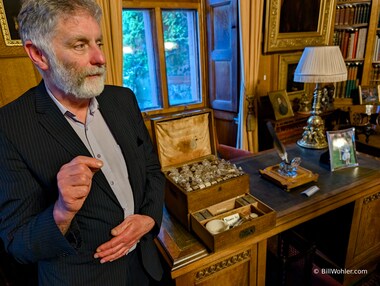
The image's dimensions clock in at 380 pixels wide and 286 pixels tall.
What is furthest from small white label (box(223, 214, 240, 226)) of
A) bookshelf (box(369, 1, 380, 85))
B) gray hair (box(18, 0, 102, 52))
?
bookshelf (box(369, 1, 380, 85))

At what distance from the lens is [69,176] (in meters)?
0.71

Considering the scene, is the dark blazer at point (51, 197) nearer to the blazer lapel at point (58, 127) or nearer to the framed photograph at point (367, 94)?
the blazer lapel at point (58, 127)

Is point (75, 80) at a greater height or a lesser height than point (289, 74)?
greater

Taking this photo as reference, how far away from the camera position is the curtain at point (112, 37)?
220 centimetres

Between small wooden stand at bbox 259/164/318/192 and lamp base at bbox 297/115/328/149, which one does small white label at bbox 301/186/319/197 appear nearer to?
small wooden stand at bbox 259/164/318/192

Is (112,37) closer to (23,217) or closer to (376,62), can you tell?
(23,217)

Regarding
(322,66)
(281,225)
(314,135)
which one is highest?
(322,66)

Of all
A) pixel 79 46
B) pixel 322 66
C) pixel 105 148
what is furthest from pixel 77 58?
pixel 322 66

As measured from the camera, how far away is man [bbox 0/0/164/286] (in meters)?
0.79

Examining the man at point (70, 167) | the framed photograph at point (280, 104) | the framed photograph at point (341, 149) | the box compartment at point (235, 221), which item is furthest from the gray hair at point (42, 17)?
the framed photograph at point (280, 104)

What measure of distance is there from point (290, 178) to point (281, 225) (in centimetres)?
37

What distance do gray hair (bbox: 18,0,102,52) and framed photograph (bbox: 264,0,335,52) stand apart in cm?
253

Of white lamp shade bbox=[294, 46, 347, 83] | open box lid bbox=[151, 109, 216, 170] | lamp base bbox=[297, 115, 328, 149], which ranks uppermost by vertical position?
white lamp shade bbox=[294, 46, 347, 83]

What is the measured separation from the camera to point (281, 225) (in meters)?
1.26
